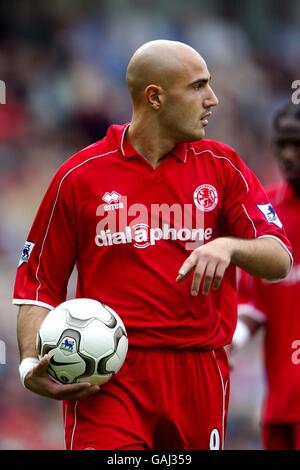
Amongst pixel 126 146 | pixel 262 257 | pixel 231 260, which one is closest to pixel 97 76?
pixel 126 146

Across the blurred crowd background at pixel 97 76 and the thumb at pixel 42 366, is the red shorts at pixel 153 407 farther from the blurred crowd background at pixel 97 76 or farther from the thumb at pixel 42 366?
the blurred crowd background at pixel 97 76

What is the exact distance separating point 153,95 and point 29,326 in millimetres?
1292

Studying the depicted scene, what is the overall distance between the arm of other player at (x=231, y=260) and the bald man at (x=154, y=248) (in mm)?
12

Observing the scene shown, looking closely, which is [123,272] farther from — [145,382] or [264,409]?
[264,409]

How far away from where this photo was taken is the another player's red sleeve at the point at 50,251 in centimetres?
596

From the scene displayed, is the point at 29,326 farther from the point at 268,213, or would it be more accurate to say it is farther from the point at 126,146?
the point at 268,213

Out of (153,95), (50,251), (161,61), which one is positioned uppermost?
(161,61)

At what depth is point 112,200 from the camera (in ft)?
19.5

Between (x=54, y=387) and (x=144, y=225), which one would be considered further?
(x=144, y=225)

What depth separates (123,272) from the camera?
591 cm

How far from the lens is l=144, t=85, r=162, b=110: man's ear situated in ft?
19.6

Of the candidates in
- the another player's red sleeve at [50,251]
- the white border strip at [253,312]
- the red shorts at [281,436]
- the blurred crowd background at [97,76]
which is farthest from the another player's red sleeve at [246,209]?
the blurred crowd background at [97,76]
